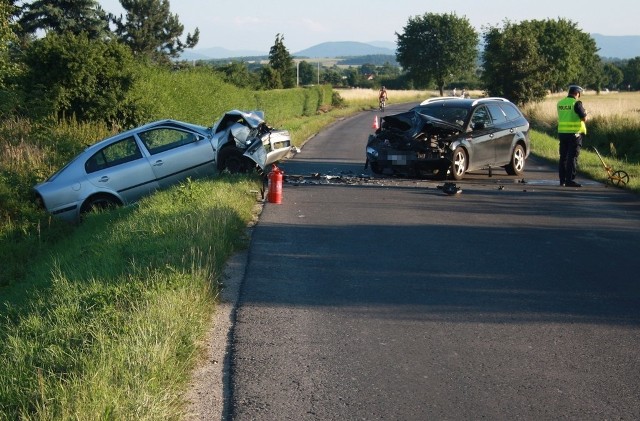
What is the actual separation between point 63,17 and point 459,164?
34242 mm

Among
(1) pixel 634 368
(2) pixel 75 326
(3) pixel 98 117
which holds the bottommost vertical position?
(1) pixel 634 368

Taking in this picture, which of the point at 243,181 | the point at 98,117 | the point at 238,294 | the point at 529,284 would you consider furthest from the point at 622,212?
the point at 98,117

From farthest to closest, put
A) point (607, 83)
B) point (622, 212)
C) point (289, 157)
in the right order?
point (607, 83) < point (289, 157) < point (622, 212)

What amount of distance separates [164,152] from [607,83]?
121344mm

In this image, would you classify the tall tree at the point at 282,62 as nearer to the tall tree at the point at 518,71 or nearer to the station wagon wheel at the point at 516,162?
the tall tree at the point at 518,71

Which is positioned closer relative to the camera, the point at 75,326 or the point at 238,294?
the point at 75,326

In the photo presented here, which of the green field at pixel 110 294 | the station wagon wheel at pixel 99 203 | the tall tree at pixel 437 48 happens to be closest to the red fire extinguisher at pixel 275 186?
the green field at pixel 110 294

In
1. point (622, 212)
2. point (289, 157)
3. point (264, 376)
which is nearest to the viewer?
point (264, 376)

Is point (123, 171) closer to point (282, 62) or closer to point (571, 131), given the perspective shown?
point (571, 131)

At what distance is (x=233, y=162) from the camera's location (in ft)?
53.0

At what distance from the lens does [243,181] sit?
49.0ft

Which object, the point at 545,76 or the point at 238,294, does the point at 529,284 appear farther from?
the point at 545,76

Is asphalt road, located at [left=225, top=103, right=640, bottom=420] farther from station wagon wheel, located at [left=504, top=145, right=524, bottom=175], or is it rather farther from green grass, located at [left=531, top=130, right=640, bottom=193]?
station wagon wheel, located at [left=504, top=145, right=524, bottom=175]

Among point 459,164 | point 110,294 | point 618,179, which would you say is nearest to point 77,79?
point 459,164
